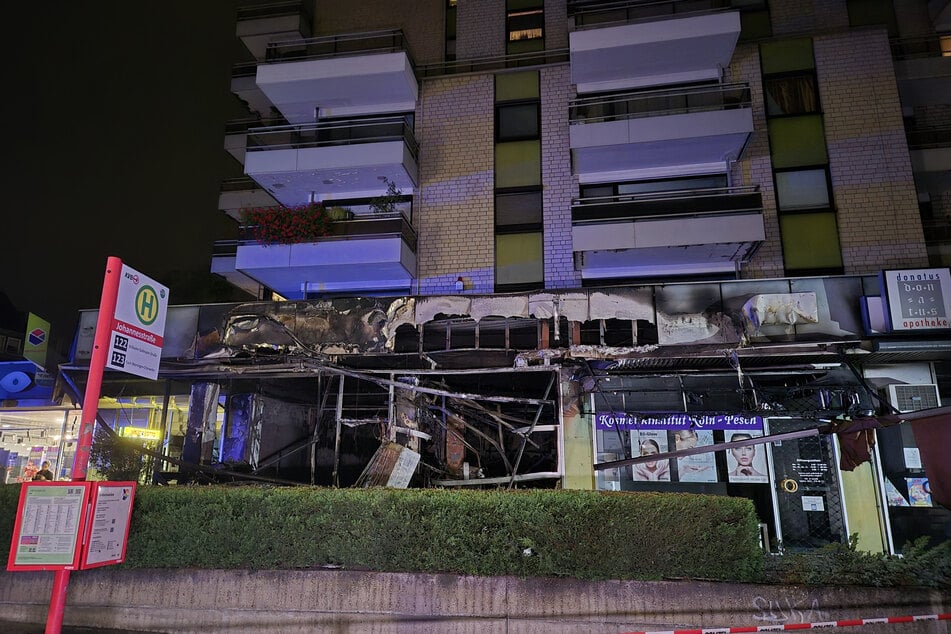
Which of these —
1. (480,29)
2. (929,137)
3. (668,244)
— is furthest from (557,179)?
(929,137)

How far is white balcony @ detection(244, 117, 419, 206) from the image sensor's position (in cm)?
1745

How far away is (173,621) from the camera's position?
7457 millimetres

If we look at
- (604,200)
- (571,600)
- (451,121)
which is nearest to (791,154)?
(604,200)

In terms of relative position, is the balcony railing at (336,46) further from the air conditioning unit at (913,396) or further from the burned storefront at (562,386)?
the air conditioning unit at (913,396)

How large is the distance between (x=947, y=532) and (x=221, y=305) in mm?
15594

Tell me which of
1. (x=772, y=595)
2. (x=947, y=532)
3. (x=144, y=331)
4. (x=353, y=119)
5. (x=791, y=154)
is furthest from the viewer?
(x=353, y=119)

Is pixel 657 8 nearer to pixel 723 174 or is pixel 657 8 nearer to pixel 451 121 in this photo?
pixel 723 174

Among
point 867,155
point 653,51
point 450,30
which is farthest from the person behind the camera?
point 450,30

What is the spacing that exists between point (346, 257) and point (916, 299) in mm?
13042

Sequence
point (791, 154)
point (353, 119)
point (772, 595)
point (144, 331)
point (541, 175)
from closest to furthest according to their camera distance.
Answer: point (772, 595)
point (144, 331)
point (791, 154)
point (541, 175)
point (353, 119)

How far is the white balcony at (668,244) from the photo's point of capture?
15.1 m

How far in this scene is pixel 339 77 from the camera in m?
17.8

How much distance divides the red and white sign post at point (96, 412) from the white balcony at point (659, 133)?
12603 millimetres

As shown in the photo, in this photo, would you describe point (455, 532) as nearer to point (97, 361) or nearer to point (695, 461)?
point (97, 361)
